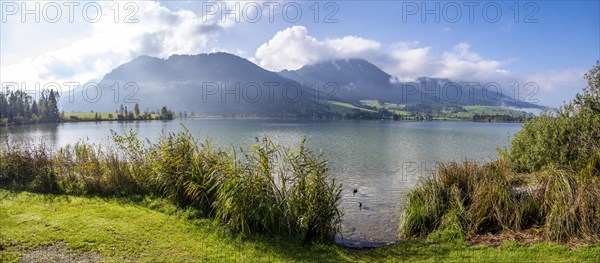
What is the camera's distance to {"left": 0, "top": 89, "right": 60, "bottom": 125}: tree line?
11431cm

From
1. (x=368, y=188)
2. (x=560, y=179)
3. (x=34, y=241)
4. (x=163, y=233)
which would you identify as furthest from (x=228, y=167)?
(x=368, y=188)

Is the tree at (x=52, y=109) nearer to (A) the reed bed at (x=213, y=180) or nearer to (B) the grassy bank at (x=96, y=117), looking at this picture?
(B) the grassy bank at (x=96, y=117)

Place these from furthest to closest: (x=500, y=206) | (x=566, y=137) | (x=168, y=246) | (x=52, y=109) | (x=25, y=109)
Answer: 1. (x=52, y=109)
2. (x=25, y=109)
3. (x=566, y=137)
4. (x=500, y=206)
5. (x=168, y=246)

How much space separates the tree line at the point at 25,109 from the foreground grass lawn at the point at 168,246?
129729 mm

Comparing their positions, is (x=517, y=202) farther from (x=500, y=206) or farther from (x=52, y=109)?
(x=52, y=109)

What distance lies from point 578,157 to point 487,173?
4.80 meters

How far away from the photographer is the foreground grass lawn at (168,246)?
708cm

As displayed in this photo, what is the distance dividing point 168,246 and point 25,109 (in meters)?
152

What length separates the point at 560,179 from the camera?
29.0 feet

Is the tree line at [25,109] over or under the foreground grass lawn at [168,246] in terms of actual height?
over

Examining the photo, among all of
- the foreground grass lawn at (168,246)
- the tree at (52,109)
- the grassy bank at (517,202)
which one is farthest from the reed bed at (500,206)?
the tree at (52,109)

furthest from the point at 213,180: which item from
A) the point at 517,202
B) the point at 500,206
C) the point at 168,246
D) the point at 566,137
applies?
the point at 566,137

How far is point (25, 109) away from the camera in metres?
124

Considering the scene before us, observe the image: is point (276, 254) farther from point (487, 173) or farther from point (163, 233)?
point (487, 173)
